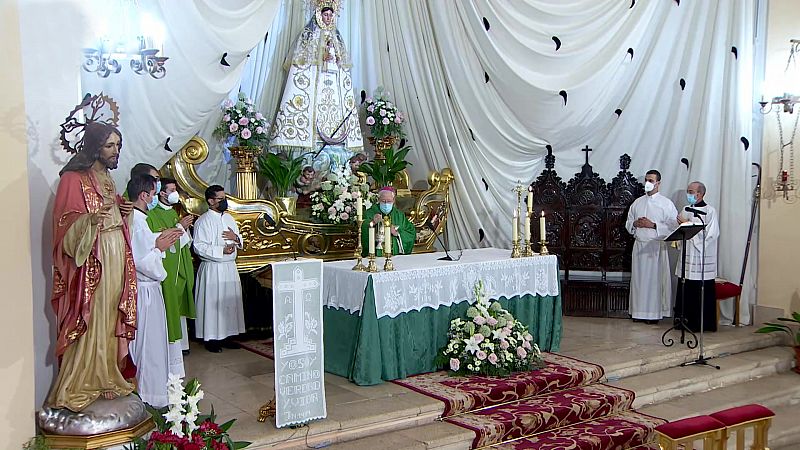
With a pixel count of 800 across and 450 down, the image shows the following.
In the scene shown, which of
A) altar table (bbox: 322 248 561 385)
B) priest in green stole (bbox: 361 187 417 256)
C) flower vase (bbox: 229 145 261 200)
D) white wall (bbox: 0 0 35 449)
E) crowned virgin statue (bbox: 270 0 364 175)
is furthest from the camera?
crowned virgin statue (bbox: 270 0 364 175)

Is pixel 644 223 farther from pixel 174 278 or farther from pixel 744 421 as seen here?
pixel 174 278

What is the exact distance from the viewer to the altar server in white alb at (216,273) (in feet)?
25.1

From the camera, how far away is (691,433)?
5.02 metres

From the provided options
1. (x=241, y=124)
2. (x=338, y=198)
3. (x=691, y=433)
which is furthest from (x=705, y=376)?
(x=241, y=124)

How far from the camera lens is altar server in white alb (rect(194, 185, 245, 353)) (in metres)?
7.66

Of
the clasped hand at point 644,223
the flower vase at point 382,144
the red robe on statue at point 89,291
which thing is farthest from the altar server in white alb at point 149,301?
the clasped hand at point 644,223

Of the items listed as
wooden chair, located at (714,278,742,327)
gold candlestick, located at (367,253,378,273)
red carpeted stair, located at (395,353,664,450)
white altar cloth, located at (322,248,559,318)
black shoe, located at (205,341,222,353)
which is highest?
gold candlestick, located at (367,253,378,273)

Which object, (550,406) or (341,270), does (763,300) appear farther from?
(341,270)

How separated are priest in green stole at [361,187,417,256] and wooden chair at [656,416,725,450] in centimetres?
328

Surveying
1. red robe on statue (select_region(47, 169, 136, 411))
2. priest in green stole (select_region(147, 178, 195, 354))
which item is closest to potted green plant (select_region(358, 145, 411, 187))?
priest in green stole (select_region(147, 178, 195, 354))

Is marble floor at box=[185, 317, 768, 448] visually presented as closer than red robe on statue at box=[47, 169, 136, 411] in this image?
No

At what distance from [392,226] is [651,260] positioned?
3.43 meters

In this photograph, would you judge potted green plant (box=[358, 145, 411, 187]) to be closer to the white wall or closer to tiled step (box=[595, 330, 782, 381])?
tiled step (box=[595, 330, 782, 381])

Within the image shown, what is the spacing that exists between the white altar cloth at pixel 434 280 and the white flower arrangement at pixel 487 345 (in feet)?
0.77
